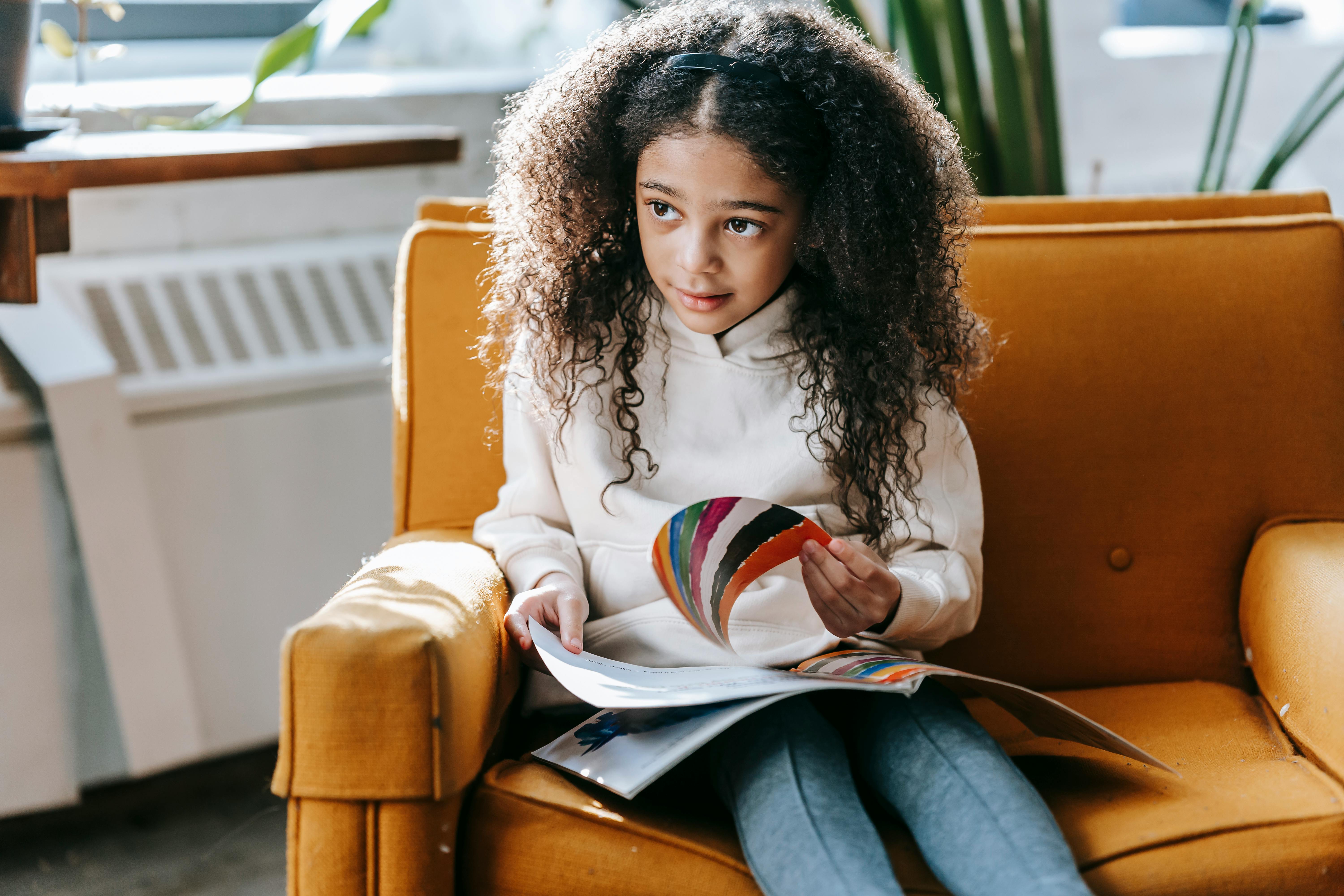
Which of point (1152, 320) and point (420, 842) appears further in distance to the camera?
point (1152, 320)

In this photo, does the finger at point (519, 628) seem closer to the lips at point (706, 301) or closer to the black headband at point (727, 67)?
the lips at point (706, 301)

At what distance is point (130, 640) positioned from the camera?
52.5 inches

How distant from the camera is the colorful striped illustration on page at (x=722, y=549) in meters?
0.76

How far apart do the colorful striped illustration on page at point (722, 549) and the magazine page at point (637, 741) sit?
63mm

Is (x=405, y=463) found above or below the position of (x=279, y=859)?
above

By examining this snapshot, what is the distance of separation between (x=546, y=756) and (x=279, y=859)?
704 millimetres

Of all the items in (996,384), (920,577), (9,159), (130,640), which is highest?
(9,159)

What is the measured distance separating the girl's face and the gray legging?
32cm

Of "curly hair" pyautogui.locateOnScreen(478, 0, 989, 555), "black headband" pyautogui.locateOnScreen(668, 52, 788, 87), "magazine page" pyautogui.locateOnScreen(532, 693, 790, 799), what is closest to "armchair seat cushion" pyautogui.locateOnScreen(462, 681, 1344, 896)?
"magazine page" pyautogui.locateOnScreen(532, 693, 790, 799)

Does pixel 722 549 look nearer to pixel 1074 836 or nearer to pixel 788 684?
pixel 788 684

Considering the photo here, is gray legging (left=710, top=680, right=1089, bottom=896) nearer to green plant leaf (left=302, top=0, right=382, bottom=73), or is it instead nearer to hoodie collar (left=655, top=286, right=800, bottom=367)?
hoodie collar (left=655, top=286, right=800, bottom=367)

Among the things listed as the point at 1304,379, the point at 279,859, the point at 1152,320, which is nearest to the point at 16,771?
the point at 279,859

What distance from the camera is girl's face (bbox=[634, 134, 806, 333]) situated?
0.87 metres

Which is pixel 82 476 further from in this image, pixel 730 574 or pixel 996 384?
pixel 996 384
